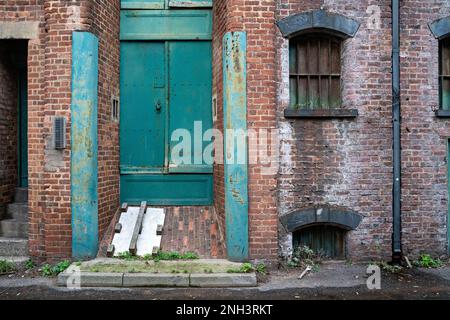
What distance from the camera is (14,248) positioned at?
6.57 meters

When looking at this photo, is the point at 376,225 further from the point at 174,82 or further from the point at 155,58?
the point at 155,58

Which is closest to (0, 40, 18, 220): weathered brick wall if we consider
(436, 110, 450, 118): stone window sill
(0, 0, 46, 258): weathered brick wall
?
(0, 0, 46, 258): weathered brick wall

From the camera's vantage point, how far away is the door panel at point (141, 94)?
728 centimetres

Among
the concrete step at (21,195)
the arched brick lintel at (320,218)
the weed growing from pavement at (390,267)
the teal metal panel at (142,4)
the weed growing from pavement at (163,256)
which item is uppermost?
the teal metal panel at (142,4)

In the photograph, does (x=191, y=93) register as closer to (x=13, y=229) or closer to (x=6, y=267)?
(x=13, y=229)

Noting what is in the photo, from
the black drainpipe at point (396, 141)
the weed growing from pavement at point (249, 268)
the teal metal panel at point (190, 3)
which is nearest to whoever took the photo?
the weed growing from pavement at point (249, 268)

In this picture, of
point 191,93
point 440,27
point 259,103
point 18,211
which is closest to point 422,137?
point 440,27

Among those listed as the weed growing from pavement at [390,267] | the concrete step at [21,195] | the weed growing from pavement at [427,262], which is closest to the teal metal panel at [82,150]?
the concrete step at [21,195]

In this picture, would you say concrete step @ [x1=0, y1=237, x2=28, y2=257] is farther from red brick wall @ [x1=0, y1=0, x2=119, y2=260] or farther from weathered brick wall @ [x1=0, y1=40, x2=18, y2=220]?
weathered brick wall @ [x1=0, y1=40, x2=18, y2=220]

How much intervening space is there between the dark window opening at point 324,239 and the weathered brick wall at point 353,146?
19 centimetres

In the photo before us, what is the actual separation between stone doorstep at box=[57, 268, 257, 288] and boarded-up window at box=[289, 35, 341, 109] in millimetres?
3111

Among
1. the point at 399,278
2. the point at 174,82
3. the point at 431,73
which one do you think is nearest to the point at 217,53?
the point at 174,82

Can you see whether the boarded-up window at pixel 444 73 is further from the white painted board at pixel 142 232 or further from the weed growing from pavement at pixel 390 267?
the white painted board at pixel 142 232

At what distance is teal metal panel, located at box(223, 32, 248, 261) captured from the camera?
243 inches
